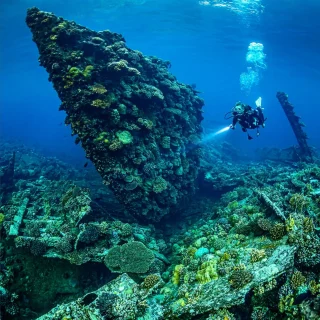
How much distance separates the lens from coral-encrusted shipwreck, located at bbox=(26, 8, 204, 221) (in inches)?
417

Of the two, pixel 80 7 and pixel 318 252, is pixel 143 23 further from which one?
pixel 318 252

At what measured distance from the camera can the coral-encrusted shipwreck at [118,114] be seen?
417 inches

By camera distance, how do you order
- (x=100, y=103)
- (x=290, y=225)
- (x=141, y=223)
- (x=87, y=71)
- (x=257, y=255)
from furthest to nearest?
(x=141, y=223) → (x=87, y=71) → (x=100, y=103) → (x=290, y=225) → (x=257, y=255)

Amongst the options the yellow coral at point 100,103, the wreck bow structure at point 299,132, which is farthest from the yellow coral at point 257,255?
the wreck bow structure at point 299,132

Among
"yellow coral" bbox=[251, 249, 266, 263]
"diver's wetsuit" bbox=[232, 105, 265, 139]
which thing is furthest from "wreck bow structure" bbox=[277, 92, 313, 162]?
"yellow coral" bbox=[251, 249, 266, 263]

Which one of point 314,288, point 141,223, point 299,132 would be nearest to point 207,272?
point 314,288

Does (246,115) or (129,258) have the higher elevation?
(246,115)

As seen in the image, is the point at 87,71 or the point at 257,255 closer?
the point at 257,255

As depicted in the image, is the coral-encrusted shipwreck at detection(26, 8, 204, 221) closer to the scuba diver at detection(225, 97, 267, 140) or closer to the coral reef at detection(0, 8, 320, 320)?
the coral reef at detection(0, 8, 320, 320)

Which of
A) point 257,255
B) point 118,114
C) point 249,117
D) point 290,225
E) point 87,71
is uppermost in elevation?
point 87,71

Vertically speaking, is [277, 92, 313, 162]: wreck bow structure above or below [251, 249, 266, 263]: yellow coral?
below

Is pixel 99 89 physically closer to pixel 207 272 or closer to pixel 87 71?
pixel 87 71

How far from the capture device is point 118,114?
10.9 m

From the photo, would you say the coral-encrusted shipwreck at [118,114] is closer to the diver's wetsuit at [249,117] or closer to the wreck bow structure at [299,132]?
the diver's wetsuit at [249,117]
